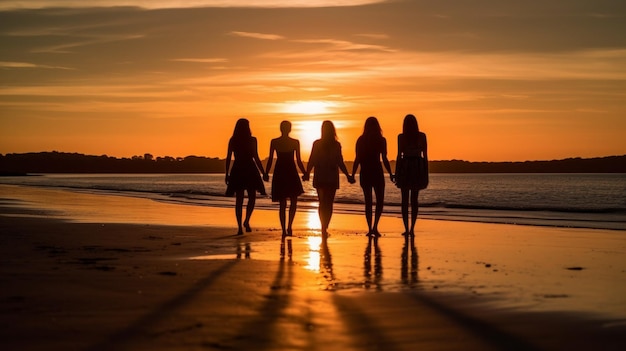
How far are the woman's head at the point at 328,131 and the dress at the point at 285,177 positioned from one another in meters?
0.69

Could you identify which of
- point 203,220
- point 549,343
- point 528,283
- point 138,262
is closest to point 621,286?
point 528,283

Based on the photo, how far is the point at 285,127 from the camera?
1472cm

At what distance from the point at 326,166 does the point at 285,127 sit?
1.03 m

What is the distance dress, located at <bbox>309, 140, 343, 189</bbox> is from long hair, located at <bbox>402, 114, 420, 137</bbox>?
1.28 metres

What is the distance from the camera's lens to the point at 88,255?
10.4m

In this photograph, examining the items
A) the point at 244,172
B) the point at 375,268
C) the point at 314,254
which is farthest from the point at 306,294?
the point at 244,172

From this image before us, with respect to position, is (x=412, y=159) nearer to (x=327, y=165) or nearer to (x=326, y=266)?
(x=327, y=165)

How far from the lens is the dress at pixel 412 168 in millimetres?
15016

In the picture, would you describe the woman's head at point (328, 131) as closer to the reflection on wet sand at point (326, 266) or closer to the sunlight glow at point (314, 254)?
the sunlight glow at point (314, 254)

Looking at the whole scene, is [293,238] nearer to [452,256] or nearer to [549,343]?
[452,256]

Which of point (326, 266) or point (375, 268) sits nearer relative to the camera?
point (375, 268)

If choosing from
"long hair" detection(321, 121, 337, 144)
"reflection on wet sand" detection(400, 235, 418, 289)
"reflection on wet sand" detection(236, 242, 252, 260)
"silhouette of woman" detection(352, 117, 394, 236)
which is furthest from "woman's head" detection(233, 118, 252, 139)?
"reflection on wet sand" detection(400, 235, 418, 289)

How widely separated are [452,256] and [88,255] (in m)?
4.86

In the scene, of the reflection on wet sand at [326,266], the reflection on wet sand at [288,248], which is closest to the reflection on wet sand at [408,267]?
the reflection on wet sand at [326,266]
